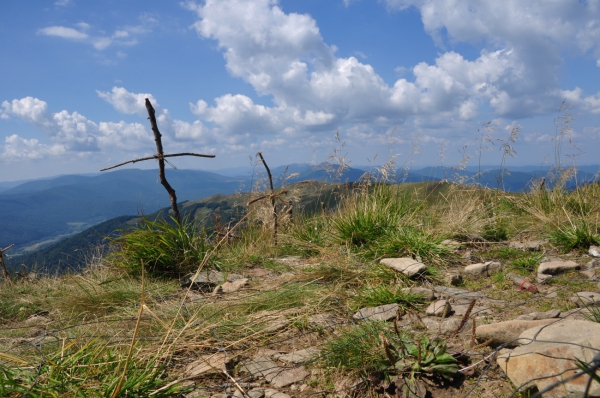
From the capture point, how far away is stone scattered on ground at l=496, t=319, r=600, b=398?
6.68ft

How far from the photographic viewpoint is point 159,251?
17.4ft

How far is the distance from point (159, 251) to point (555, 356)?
4697 millimetres

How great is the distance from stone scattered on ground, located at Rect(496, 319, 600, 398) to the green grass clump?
424cm

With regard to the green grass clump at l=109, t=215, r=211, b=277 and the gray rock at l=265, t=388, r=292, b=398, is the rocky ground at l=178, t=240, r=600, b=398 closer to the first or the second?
the gray rock at l=265, t=388, r=292, b=398

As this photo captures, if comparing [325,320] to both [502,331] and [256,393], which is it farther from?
[502,331]

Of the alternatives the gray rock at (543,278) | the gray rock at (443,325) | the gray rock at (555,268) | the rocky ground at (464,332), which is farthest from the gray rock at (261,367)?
the gray rock at (555,268)

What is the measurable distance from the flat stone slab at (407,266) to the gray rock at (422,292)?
331 mm

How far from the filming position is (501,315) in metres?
3.44

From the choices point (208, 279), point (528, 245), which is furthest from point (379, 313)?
point (528, 245)

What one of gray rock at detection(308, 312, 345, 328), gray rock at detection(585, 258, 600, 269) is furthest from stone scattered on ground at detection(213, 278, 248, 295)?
gray rock at detection(585, 258, 600, 269)

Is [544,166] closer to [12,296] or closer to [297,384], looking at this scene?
[297,384]

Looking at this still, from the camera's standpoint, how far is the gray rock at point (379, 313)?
A: 3.43 metres

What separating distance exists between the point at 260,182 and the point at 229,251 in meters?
2.11

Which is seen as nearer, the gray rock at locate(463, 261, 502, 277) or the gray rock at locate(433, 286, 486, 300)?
the gray rock at locate(433, 286, 486, 300)
